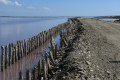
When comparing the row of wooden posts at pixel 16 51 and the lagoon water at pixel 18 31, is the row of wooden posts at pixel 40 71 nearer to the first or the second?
the row of wooden posts at pixel 16 51

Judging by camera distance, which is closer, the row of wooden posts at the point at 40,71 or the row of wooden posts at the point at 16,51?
the row of wooden posts at the point at 40,71

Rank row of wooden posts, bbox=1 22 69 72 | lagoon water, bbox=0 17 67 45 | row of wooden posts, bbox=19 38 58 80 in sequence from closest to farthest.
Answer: row of wooden posts, bbox=19 38 58 80
row of wooden posts, bbox=1 22 69 72
lagoon water, bbox=0 17 67 45

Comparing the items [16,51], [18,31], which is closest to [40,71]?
[16,51]

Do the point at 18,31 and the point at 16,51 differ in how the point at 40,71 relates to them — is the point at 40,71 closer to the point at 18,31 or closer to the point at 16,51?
the point at 16,51

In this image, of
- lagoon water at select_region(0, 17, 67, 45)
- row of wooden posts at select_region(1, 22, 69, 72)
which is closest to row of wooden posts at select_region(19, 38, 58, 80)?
row of wooden posts at select_region(1, 22, 69, 72)

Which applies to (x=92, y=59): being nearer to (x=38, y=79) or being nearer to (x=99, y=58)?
(x=99, y=58)

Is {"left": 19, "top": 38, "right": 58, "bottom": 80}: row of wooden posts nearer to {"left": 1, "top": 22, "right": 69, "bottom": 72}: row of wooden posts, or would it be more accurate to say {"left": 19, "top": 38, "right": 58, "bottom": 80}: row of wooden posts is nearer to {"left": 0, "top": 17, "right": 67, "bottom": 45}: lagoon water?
{"left": 1, "top": 22, "right": 69, "bottom": 72}: row of wooden posts

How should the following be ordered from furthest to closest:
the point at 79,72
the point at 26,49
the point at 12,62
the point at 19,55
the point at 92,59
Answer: the point at 26,49 < the point at 19,55 < the point at 12,62 < the point at 92,59 < the point at 79,72

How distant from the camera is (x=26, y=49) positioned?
1566 cm

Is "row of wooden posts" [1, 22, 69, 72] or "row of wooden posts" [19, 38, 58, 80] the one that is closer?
"row of wooden posts" [19, 38, 58, 80]

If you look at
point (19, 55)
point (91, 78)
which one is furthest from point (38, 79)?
point (19, 55)

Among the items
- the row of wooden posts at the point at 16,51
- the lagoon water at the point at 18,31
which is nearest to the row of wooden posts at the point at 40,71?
the row of wooden posts at the point at 16,51

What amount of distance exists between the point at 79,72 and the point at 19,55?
24.4 ft

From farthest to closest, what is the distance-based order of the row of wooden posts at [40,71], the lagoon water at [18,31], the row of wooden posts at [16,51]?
the lagoon water at [18,31]
the row of wooden posts at [16,51]
the row of wooden posts at [40,71]
